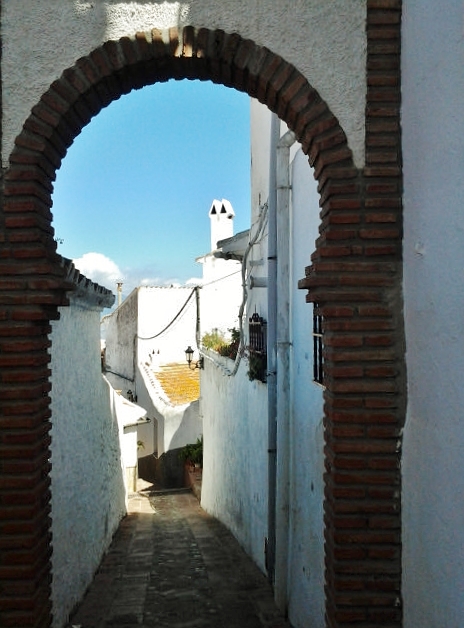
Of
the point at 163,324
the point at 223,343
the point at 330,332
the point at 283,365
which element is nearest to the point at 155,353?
the point at 163,324

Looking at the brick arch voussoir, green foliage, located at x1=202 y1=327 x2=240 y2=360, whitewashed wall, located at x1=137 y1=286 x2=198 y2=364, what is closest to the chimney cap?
whitewashed wall, located at x1=137 y1=286 x2=198 y2=364

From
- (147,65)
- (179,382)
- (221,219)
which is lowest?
(179,382)

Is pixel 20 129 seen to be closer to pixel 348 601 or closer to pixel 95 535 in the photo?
pixel 348 601

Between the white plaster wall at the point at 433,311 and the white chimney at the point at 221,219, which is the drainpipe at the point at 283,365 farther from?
the white chimney at the point at 221,219

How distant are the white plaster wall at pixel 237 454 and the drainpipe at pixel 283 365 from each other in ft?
2.84

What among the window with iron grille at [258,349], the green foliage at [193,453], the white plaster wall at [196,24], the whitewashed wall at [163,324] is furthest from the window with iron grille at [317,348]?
the whitewashed wall at [163,324]

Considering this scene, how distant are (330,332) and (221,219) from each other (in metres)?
16.1

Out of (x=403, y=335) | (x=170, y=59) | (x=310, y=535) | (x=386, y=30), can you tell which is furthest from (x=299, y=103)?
(x=310, y=535)

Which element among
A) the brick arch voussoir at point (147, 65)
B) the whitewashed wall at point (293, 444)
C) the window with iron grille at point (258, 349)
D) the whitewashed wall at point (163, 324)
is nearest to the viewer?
the brick arch voussoir at point (147, 65)

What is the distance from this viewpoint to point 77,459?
240 inches

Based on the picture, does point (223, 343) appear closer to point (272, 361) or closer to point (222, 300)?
point (272, 361)

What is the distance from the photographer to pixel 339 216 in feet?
10.3

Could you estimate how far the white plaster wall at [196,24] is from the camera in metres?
3.22

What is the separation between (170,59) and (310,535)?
141 inches
